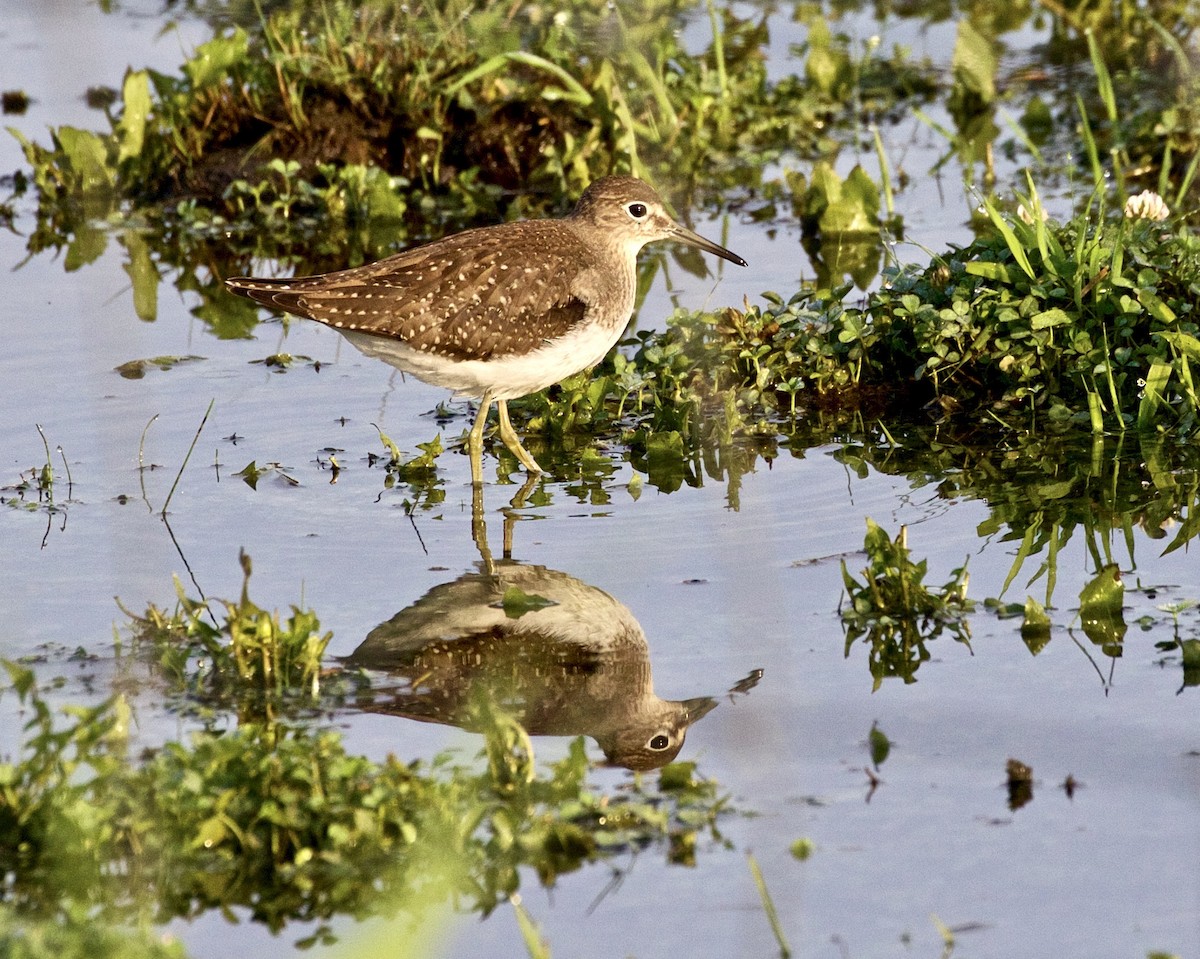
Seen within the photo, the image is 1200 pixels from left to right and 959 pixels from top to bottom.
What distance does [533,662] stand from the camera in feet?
19.4

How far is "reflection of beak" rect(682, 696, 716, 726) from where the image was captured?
549 centimetres

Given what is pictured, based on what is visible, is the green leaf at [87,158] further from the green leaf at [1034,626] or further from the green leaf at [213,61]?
the green leaf at [1034,626]

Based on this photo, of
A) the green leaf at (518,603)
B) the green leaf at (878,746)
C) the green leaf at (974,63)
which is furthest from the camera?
the green leaf at (974,63)

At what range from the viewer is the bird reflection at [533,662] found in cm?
545

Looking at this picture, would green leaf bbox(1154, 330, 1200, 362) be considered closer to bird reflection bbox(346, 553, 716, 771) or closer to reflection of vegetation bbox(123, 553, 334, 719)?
bird reflection bbox(346, 553, 716, 771)

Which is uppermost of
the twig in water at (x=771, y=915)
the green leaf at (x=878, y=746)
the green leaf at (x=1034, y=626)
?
the green leaf at (x=1034, y=626)

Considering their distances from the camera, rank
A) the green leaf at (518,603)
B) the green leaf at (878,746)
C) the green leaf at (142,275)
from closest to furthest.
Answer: the green leaf at (878,746) < the green leaf at (518,603) < the green leaf at (142,275)

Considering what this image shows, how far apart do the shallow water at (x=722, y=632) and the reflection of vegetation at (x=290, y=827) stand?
0.11m

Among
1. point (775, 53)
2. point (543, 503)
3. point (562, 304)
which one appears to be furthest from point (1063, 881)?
point (775, 53)

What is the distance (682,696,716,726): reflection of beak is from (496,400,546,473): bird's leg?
2390 millimetres

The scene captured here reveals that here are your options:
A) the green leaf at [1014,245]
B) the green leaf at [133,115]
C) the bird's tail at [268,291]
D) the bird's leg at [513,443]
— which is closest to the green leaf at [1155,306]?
the green leaf at [1014,245]

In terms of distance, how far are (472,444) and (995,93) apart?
666 centimetres

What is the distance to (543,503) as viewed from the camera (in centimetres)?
746

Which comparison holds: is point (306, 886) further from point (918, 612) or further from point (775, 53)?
point (775, 53)
